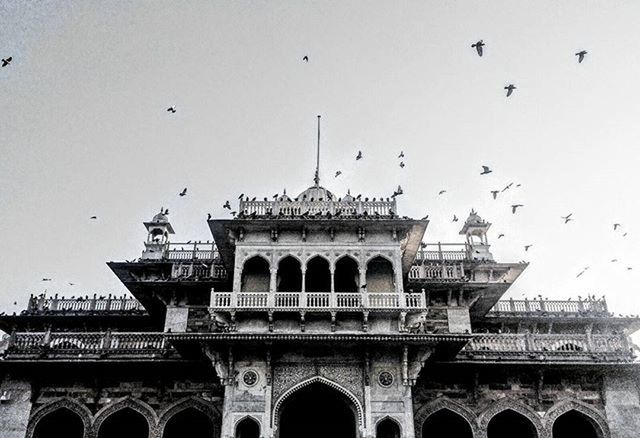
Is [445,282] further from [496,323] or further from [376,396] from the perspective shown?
[376,396]

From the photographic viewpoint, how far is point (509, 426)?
84.3ft

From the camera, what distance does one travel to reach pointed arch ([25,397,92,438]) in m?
23.9

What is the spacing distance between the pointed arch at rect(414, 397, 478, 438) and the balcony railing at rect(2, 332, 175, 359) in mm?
9569

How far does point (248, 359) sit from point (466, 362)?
26.3 feet

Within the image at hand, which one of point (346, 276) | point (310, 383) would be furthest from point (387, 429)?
point (346, 276)

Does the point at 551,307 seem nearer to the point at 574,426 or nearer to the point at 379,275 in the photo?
the point at 574,426

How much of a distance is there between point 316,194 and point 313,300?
625cm

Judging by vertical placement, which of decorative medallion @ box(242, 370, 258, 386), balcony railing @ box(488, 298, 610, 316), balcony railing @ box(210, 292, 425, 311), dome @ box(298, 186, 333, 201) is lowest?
decorative medallion @ box(242, 370, 258, 386)

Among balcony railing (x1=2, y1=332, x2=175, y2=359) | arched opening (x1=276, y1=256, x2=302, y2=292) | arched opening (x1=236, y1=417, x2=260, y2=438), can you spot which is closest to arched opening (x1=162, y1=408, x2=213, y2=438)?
balcony railing (x1=2, y1=332, x2=175, y2=359)

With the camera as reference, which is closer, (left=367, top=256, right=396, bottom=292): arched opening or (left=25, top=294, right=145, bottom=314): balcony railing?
(left=367, top=256, right=396, bottom=292): arched opening

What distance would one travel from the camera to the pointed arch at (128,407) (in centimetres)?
2397

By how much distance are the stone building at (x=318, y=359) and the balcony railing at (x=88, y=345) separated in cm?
5

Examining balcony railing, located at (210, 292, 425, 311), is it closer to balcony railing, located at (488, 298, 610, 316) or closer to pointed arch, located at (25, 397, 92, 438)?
pointed arch, located at (25, 397, 92, 438)

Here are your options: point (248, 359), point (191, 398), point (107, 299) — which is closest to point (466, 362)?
point (248, 359)
